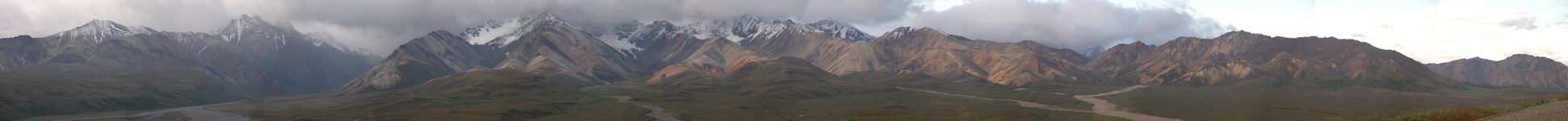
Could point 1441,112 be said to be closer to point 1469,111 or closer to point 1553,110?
point 1469,111

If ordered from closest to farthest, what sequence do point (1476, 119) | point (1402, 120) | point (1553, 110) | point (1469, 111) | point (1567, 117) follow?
point (1567, 117) → point (1553, 110) → point (1476, 119) → point (1469, 111) → point (1402, 120)

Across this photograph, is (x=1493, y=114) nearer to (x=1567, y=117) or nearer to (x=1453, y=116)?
(x=1453, y=116)

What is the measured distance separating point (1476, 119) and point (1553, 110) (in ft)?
35.8

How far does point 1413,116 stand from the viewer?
184m

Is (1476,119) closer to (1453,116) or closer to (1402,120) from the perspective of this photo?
(1453,116)

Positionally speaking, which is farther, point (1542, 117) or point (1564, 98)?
point (1564, 98)

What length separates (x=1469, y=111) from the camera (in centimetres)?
17488

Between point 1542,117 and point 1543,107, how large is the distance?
24.8 m

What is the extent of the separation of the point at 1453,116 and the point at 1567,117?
1107 inches

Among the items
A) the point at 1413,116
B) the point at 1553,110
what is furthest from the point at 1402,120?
the point at 1553,110

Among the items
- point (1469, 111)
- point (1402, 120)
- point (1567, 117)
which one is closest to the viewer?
point (1567, 117)

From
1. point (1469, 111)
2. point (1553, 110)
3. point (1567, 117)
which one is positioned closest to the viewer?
point (1567, 117)

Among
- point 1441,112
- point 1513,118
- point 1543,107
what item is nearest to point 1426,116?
point 1441,112

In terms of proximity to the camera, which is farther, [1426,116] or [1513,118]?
[1426,116]
